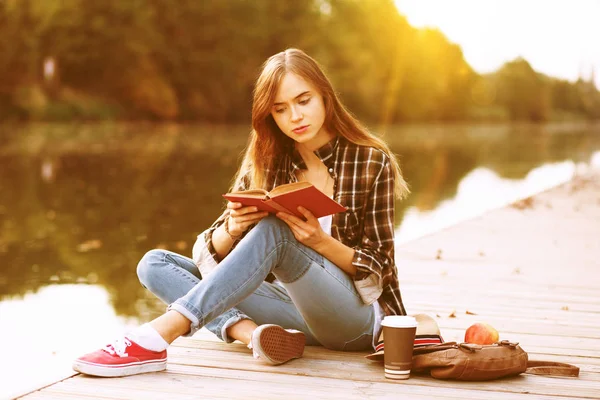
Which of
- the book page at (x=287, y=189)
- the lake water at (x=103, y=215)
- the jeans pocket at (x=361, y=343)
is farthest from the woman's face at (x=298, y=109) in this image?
the lake water at (x=103, y=215)

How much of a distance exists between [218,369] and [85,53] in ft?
116

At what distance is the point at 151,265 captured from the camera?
3287 mm

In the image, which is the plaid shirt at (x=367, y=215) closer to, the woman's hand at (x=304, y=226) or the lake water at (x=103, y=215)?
the woman's hand at (x=304, y=226)

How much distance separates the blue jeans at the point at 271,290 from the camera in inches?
114

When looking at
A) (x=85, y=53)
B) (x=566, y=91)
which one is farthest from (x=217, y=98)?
(x=566, y=91)

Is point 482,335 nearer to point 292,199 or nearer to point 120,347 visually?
point 292,199

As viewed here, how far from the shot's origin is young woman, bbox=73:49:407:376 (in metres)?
2.92

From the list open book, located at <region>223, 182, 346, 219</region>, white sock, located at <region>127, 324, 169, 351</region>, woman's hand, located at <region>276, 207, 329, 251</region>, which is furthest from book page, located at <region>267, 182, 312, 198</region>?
white sock, located at <region>127, 324, 169, 351</region>

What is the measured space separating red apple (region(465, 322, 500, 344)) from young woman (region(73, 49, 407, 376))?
284 mm

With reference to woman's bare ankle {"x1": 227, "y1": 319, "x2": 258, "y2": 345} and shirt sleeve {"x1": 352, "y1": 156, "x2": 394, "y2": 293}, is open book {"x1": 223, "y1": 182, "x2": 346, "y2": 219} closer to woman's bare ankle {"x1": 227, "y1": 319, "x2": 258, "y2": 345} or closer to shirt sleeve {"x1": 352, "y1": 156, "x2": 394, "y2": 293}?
shirt sleeve {"x1": 352, "y1": 156, "x2": 394, "y2": 293}

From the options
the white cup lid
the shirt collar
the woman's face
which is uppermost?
the woman's face

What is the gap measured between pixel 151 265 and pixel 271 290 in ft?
1.64

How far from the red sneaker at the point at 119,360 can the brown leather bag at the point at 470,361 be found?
0.96 meters

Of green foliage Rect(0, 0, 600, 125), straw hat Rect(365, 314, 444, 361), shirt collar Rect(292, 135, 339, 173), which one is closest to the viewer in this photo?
straw hat Rect(365, 314, 444, 361)
